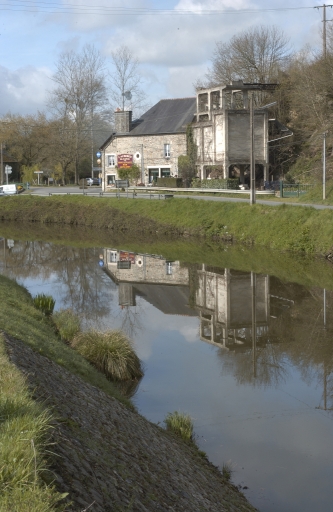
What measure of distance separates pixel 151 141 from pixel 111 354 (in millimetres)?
46451

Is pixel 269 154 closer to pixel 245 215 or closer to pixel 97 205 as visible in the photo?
pixel 97 205

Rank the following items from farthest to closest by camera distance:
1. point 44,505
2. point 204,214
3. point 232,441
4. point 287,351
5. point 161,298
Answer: point 204,214 < point 161,298 < point 287,351 < point 232,441 < point 44,505

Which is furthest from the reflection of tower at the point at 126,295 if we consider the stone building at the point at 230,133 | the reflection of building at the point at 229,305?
the stone building at the point at 230,133

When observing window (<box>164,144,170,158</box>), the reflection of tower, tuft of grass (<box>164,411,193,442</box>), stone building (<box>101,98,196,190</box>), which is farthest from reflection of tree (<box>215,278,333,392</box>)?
window (<box>164,144,170,158</box>)

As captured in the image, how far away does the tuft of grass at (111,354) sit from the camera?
13.1m

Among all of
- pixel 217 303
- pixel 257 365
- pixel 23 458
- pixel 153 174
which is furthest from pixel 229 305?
pixel 153 174

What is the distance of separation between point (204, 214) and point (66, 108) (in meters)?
41.2

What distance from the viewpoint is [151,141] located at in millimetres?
58125

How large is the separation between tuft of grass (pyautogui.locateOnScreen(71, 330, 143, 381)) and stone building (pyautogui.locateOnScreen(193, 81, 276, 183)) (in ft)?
123

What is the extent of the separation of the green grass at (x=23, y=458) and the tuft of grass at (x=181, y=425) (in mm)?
4105

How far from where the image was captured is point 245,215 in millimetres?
35656

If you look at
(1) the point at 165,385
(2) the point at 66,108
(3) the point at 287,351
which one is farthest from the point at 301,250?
(2) the point at 66,108

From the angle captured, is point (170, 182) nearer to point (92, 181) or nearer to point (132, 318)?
point (92, 181)

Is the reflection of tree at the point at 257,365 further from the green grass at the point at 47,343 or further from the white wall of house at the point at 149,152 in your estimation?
the white wall of house at the point at 149,152
